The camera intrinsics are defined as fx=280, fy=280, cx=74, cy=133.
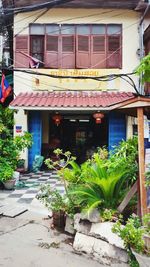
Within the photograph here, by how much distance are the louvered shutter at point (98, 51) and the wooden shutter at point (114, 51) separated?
22 cm

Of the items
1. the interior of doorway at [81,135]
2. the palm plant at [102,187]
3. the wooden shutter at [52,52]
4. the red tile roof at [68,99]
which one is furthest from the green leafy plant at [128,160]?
the interior of doorway at [81,135]

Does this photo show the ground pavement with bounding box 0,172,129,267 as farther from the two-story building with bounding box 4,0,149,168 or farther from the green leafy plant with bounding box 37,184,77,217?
the two-story building with bounding box 4,0,149,168

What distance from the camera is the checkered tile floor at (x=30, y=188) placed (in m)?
7.85

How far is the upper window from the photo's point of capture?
1223 cm

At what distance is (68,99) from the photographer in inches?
447

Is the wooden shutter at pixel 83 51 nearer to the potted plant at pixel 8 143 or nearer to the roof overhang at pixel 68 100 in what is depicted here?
the roof overhang at pixel 68 100

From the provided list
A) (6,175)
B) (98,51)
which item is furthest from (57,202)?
(98,51)

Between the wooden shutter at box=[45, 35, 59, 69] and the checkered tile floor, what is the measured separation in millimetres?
4779

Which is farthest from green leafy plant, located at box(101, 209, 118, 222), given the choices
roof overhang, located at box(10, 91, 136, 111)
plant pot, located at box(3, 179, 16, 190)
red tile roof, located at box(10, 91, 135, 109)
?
red tile roof, located at box(10, 91, 135, 109)

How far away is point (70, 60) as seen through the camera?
12320mm

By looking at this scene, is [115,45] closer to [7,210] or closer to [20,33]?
[20,33]

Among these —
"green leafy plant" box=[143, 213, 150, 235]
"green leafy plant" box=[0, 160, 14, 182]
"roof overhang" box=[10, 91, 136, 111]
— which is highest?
"roof overhang" box=[10, 91, 136, 111]

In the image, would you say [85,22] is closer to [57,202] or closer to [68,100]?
A: [68,100]

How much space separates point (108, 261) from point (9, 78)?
10813 millimetres
